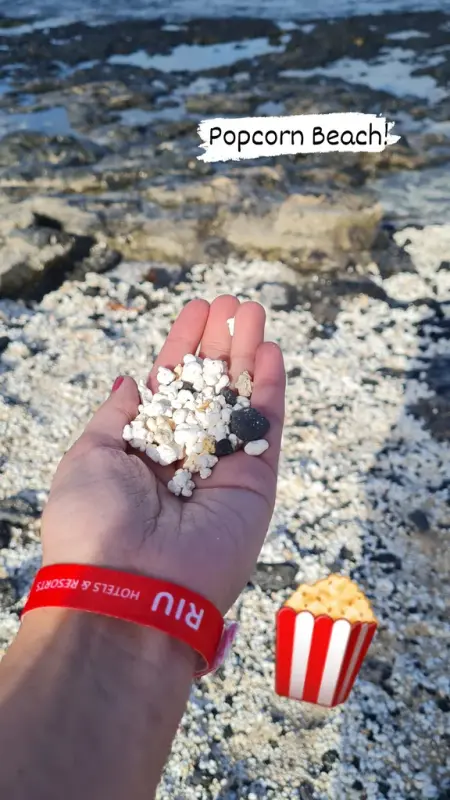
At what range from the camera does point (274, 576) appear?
2.90 metres

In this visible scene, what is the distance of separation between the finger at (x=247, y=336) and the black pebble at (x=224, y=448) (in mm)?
431

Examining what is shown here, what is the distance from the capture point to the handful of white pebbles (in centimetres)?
230

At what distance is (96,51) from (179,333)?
30.6 feet

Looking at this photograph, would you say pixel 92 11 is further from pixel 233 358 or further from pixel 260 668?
pixel 260 668

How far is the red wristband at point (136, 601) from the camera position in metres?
1.68

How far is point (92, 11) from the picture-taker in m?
12.2

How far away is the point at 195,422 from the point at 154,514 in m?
0.57

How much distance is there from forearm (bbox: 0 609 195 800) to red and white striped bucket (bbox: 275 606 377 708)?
1.94 ft

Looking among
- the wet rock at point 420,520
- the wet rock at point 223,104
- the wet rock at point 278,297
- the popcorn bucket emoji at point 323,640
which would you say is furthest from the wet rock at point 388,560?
the wet rock at point 223,104

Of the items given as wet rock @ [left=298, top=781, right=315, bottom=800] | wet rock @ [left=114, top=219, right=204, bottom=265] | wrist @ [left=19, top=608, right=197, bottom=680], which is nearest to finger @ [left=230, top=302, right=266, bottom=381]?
wrist @ [left=19, top=608, right=197, bottom=680]

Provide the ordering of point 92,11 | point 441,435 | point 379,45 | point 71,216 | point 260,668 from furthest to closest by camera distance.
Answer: point 92,11 → point 379,45 → point 71,216 → point 441,435 → point 260,668

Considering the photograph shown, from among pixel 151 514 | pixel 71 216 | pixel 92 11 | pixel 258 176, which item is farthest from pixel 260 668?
pixel 92 11

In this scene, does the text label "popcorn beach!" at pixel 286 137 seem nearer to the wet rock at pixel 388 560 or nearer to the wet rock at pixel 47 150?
the wet rock at pixel 47 150

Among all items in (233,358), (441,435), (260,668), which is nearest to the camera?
(260,668)
